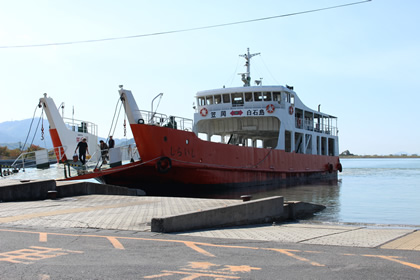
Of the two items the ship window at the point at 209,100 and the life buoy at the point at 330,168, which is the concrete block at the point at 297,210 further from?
the life buoy at the point at 330,168

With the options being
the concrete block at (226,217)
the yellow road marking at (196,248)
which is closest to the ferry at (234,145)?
the concrete block at (226,217)

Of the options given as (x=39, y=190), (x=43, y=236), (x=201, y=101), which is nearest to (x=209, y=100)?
(x=201, y=101)

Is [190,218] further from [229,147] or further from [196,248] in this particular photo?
[229,147]

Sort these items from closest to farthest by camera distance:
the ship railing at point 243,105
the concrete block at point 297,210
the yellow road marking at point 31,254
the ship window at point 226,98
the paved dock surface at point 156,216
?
1. the yellow road marking at point 31,254
2. the paved dock surface at point 156,216
3. the concrete block at point 297,210
4. the ship railing at point 243,105
5. the ship window at point 226,98

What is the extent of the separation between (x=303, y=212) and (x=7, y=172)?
1194 centimetres

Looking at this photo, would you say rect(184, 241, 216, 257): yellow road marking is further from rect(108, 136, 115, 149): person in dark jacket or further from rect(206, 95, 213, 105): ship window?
rect(206, 95, 213, 105): ship window

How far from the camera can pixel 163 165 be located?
1549 cm

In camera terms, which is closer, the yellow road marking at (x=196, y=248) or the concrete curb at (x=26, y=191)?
the yellow road marking at (x=196, y=248)

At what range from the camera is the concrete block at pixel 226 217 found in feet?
21.4

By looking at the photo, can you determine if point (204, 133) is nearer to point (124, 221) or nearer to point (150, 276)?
point (124, 221)

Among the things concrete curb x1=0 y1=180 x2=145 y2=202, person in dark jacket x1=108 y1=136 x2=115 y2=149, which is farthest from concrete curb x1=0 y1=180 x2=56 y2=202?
person in dark jacket x1=108 y1=136 x2=115 y2=149

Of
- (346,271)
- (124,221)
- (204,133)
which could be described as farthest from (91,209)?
(204,133)

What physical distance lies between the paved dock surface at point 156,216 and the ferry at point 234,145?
5403 millimetres

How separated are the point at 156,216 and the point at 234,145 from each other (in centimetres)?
1233
